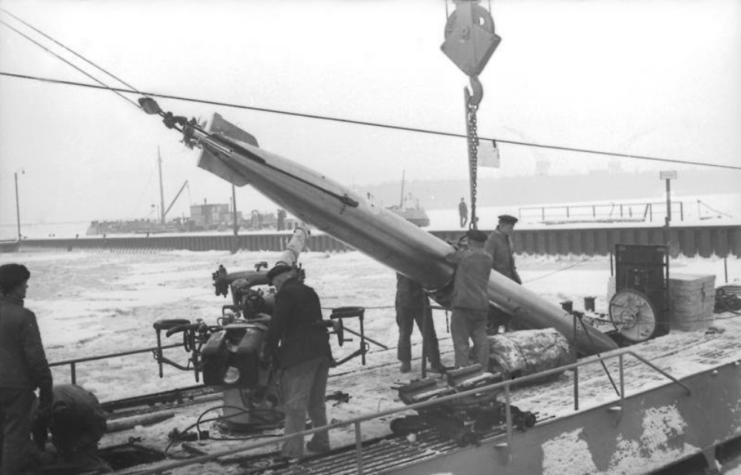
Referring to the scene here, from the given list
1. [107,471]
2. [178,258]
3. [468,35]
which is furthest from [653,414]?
[178,258]

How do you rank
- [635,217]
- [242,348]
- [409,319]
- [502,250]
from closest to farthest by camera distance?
[242,348] < [409,319] < [502,250] < [635,217]

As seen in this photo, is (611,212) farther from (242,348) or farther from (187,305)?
(242,348)

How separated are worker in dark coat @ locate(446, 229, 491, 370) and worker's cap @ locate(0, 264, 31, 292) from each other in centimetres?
459

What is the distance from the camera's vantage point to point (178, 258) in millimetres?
41812

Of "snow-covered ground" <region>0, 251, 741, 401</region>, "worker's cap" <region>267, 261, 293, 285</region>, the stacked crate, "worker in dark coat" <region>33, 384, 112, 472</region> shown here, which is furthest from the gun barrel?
"snow-covered ground" <region>0, 251, 741, 401</region>

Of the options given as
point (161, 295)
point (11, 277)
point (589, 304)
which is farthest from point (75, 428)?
point (161, 295)

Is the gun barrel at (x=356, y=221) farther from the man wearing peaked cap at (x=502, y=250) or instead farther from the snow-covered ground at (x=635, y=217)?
the snow-covered ground at (x=635, y=217)

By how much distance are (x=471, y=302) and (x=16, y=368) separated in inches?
187

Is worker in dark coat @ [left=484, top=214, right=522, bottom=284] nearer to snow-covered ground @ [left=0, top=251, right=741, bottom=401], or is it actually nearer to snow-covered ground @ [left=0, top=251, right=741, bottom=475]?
snow-covered ground @ [left=0, top=251, right=741, bottom=475]

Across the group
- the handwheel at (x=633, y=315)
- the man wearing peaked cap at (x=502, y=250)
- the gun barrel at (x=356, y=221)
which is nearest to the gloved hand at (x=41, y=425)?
the gun barrel at (x=356, y=221)

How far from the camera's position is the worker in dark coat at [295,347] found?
5945 millimetres

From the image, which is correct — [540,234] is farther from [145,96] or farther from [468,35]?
[145,96]

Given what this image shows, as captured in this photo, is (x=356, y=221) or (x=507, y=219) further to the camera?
(x=507, y=219)

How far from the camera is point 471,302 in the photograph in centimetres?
823
